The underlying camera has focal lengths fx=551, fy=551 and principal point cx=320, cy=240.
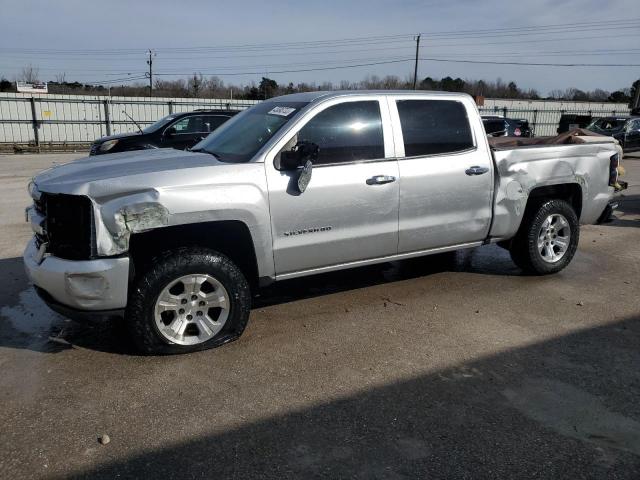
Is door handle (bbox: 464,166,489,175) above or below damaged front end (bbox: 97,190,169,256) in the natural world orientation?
above

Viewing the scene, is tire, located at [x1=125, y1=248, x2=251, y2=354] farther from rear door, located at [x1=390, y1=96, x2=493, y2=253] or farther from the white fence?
the white fence

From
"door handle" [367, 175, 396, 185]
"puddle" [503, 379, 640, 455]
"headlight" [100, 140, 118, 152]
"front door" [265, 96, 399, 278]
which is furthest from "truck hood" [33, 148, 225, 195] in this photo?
"headlight" [100, 140, 118, 152]

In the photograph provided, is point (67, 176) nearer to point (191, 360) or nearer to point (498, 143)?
point (191, 360)

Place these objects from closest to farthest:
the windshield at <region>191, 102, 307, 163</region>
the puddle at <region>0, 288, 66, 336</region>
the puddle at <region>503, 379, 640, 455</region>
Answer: the puddle at <region>503, 379, 640, 455</region> → the windshield at <region>191, 102, 307, 163</region> → the puddle at <region>0, 288, 66, 336</region>

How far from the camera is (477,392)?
3.52m

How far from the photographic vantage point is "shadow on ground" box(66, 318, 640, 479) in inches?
109

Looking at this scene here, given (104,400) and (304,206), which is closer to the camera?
(104,400)

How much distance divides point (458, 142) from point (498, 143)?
1609 millimetres

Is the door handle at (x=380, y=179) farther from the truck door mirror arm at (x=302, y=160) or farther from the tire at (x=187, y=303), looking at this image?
the tire at (x=187, y=303)

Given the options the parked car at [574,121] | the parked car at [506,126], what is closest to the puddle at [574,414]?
the parked car at [506,126]

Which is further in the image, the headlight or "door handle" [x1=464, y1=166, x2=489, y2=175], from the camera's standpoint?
the headlight

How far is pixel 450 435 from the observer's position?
10.0ft

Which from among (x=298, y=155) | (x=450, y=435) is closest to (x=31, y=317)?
(x=298, y=155)

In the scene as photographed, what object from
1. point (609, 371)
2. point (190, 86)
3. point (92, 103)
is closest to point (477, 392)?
point (609, 371)
